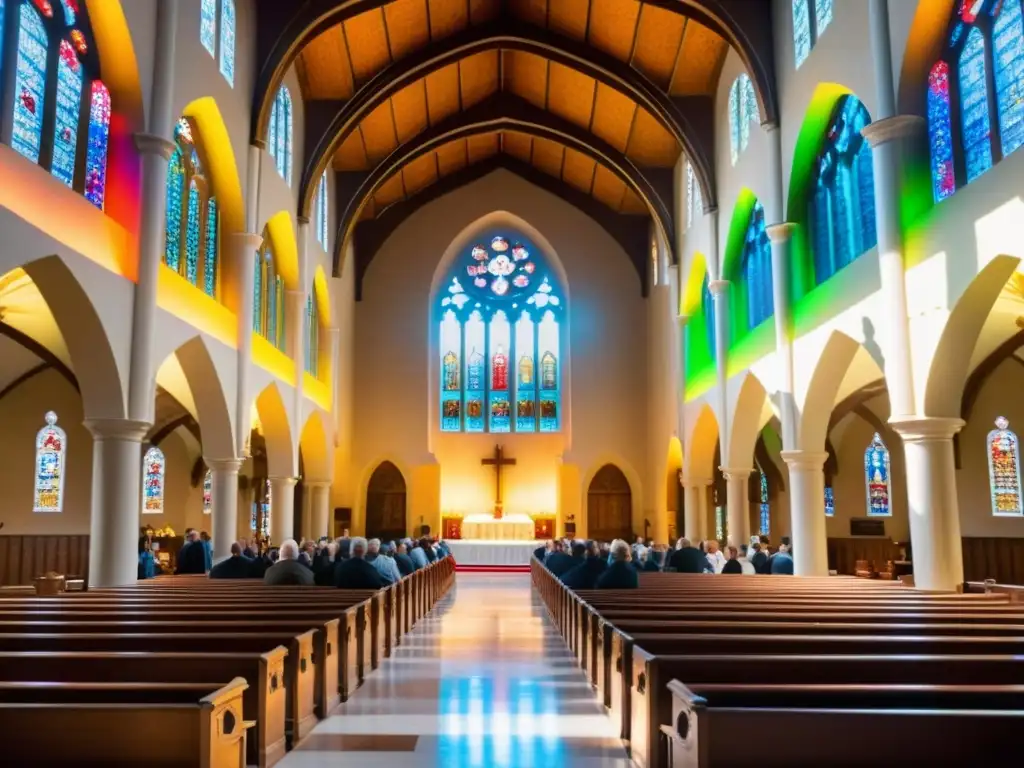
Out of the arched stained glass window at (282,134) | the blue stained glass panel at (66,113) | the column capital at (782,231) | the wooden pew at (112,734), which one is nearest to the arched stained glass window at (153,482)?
the arched stained glass window at (282,134)

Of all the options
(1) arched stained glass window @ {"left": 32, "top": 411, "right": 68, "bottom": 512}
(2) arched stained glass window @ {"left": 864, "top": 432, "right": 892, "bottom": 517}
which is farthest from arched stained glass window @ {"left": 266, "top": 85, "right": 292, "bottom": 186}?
(2) arched stained glass window @ {"left": 864, "top": 432, "right": 892, "bottom": 517}

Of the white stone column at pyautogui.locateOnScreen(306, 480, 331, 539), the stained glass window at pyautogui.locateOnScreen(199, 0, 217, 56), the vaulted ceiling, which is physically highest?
the vaulted ceiling

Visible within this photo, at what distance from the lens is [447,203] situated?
29.6 meters

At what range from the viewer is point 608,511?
2902 centimetres

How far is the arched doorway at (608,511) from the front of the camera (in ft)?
95.1

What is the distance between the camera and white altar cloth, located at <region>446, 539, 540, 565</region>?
26281 mm

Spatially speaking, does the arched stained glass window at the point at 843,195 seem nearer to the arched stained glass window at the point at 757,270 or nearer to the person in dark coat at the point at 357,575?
the arched stained glass window at the point at 757,270

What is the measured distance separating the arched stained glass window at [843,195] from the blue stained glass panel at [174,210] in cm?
1021

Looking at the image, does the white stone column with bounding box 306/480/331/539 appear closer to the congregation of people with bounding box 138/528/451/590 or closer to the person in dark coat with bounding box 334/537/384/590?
the congregation of people with bounding box 138/528/451/590

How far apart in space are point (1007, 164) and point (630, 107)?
14394 millimetres

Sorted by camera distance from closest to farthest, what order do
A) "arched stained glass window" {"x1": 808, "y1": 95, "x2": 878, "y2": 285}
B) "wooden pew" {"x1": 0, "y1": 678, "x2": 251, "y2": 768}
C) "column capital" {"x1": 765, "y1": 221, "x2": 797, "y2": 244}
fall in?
"wooden pew" {"x1": 0, "y1": 678, "x2": 251, "y2": 768}, "arched stained glass window" {"x1": 808, "y1": 95, "x2": 878, "y2": 285}, "column capital" {"x1": 765, "y1": 221, "x2": 797, "y2": 244}

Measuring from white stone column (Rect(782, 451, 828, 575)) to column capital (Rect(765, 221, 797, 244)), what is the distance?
355 centimetres

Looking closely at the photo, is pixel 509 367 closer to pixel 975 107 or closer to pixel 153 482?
pixel 153 482

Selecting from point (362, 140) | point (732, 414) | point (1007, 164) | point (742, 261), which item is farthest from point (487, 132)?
point (1007, 164)
